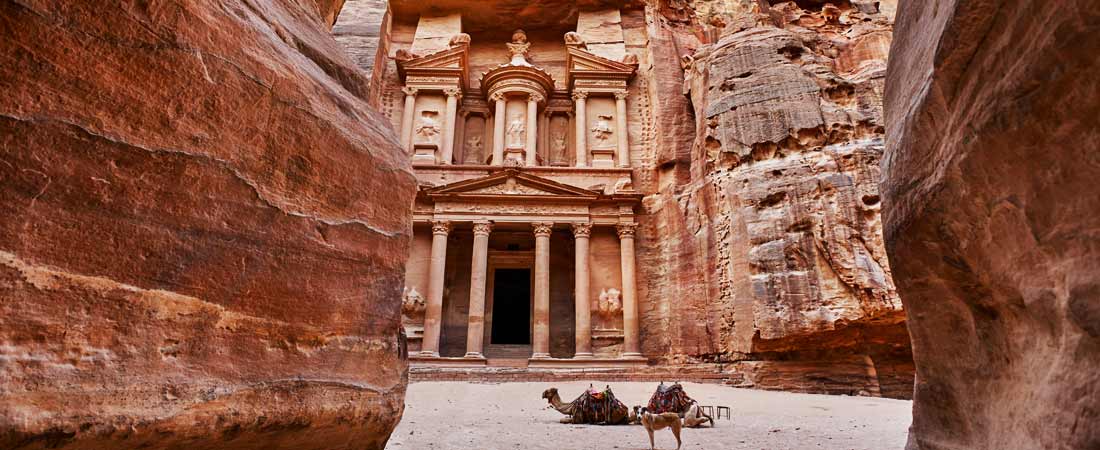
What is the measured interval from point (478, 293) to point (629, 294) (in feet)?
14.2

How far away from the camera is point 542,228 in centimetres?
1691

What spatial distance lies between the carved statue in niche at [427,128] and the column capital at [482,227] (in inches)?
145

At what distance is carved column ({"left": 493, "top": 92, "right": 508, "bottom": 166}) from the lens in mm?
18875

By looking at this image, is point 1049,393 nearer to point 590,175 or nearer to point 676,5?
point 590,175

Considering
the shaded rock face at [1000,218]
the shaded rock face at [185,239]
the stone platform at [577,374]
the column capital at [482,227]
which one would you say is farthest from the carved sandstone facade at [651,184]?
the shaded rock face at [185,239]

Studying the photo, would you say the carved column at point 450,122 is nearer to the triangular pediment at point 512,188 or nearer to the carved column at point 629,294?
the triangular pediment at point 512,188

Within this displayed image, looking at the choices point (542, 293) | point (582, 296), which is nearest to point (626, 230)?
point (582, 296)

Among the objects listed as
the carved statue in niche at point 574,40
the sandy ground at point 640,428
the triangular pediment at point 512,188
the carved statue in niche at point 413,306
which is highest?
the carved statue in niche at point 574,40

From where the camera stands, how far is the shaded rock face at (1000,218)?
3.93ft

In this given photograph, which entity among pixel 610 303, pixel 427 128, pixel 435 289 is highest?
pixel 427 128

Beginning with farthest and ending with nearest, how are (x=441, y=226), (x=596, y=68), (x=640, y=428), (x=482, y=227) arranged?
(x=596, y=68) → (x=482, y=227) → (x=441, y=226) → (x=640, y=428)

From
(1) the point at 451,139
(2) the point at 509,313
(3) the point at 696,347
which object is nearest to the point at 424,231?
(1) the point at 451,139

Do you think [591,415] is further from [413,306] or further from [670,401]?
[413,306]

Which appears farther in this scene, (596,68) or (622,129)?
(596,68)
